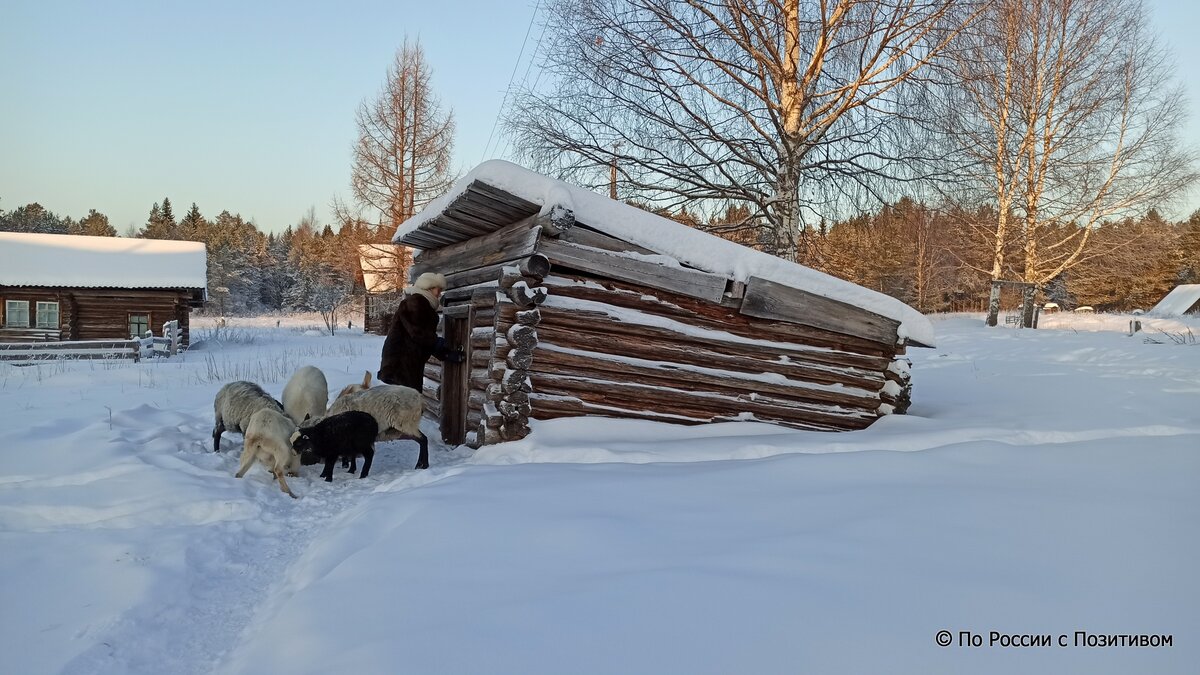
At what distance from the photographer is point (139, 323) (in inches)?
995

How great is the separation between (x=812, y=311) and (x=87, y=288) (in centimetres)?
2790

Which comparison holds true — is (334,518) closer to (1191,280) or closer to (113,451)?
(113,451)

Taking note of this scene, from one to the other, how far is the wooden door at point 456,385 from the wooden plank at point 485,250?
23.4 inches

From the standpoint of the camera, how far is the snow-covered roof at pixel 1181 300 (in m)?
34.7

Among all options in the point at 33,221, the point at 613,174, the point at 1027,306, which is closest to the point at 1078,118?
the point at 1027,306

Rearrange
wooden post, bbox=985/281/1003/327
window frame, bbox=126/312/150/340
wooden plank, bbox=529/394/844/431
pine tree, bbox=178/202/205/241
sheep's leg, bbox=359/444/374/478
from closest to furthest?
1. sheep's leg, bbox=359/444/374/478
2. wooden plank, bbox=529/394/844/431
3. wooden post, bbox=985/281/1003/327
4. window frame, bbox=126/312/150/340
5. pine tree, bbox=178/202/205/241

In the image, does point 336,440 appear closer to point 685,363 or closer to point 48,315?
point 685,363

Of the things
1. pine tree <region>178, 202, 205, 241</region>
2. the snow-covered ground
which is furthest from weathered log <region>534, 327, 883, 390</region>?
pine tree <region>178, 202, 205, 241</region>

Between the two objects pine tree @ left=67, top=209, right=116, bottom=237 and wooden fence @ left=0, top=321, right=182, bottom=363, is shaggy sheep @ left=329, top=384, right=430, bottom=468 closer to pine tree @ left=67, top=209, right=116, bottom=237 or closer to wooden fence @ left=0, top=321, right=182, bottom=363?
wooden fence @ left=0, top=321, right=182, bottom=363

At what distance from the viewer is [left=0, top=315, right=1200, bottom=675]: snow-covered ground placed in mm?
2131

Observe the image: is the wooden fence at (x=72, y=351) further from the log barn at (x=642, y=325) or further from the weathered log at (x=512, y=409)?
the weathered log at (x=512, y=409)

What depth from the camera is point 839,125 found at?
9945mm

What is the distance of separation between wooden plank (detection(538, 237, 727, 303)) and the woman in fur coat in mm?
1834

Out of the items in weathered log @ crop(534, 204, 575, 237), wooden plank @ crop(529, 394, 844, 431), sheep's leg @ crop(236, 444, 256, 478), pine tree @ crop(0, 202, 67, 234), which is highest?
pine tree @ crop(0, 202, 67, 234)
